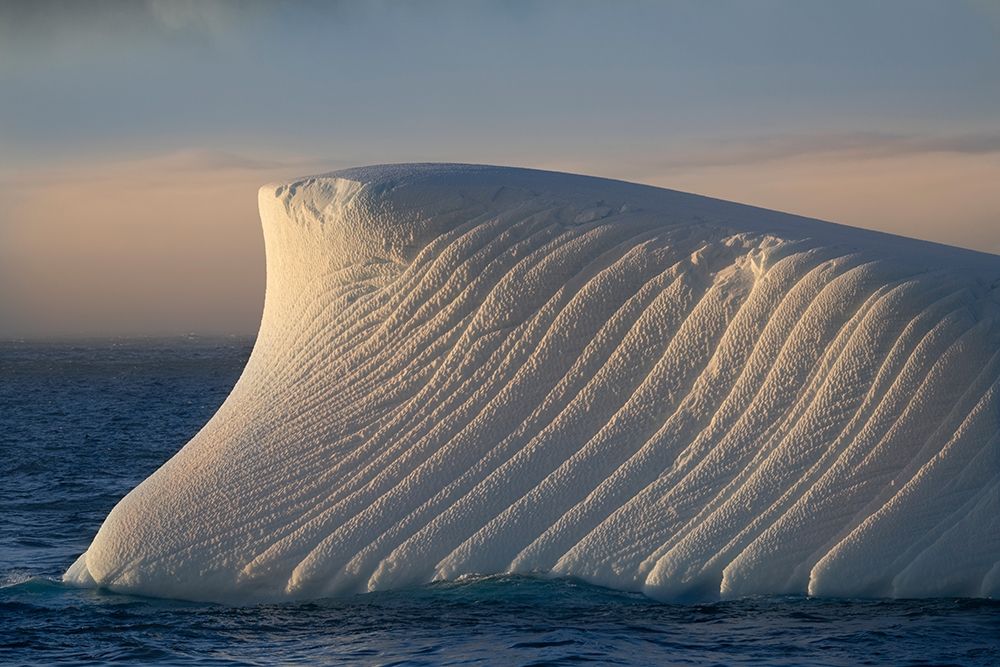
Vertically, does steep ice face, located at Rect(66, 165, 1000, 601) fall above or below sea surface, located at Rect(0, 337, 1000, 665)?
above

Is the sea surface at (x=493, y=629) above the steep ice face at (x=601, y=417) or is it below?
below

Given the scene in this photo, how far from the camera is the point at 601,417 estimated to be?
1419 centimetres

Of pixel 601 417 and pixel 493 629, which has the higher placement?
pixel 601 417

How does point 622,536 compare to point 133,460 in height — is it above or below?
below

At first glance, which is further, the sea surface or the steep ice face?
the steep ice face

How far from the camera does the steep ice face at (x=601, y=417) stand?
1336 centimetres

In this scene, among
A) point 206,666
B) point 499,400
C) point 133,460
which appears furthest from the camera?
point 133,460

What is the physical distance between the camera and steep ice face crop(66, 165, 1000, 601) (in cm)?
1336

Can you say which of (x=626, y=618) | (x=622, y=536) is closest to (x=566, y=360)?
(x=622, y=536)

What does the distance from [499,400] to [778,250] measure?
11.3 ft

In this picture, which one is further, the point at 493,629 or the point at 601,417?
the point at 601,417

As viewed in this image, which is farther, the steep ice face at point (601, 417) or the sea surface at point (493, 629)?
the steep ice face at point (601, 417)

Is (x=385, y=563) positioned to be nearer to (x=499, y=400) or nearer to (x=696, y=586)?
(x=499, y=400)

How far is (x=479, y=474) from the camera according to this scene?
14.1m
